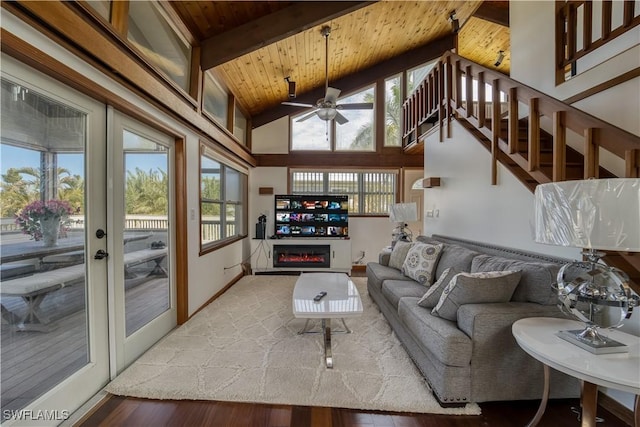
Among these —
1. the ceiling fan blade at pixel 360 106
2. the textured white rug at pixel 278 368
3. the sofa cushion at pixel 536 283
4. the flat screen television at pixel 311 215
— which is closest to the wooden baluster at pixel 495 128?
the sofa cushion at pixel 536 283

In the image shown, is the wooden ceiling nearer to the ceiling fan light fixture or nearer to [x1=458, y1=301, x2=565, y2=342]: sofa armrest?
the ceiling fan light fixture

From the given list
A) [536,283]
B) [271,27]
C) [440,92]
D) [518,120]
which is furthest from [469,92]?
[271,27]

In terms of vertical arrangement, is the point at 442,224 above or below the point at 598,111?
below

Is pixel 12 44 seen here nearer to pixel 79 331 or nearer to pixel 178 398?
pixel 79 331

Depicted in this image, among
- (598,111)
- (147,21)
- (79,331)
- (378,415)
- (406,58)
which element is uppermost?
(406,58)

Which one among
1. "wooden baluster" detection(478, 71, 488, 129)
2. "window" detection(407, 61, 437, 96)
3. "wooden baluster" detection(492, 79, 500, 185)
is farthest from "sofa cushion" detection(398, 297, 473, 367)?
"window" detection(407, 61, 437, 96)

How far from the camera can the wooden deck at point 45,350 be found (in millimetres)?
1455

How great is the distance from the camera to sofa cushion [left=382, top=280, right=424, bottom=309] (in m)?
2.74

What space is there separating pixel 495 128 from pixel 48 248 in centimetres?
361

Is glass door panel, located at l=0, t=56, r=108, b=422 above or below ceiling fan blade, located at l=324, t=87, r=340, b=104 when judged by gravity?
below

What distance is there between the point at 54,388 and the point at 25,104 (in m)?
1.62

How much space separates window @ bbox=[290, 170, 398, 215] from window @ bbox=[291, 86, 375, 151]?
1.90 feet

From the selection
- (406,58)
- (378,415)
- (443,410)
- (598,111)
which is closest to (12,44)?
(378,415)

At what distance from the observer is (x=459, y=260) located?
110 inches
